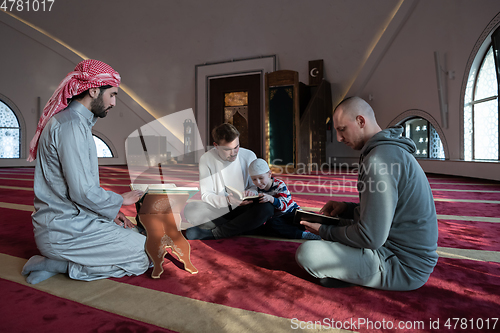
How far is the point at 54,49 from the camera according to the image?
11141mm

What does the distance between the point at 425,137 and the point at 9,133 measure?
12.6 metres

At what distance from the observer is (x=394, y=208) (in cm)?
118

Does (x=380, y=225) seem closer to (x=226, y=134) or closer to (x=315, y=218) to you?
(x=315, y=218)

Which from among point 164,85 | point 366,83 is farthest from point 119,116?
point 366,83

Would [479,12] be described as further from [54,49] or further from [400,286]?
[54,49]

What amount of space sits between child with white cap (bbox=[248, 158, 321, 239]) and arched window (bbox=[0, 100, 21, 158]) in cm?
1152

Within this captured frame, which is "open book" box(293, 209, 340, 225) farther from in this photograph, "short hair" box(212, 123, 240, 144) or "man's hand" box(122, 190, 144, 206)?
"short hair" box(212, 123, 240, 144)

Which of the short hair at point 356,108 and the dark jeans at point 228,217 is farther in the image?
the dark jeans at point 228,217

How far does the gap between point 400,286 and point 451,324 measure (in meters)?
0.23

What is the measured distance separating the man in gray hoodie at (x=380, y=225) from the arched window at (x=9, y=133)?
12.3 m

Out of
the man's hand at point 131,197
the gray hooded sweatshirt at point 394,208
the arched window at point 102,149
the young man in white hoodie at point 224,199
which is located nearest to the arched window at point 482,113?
the young man in white hoodie at point 224,199

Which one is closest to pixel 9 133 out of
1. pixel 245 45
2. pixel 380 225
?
pixel 245 45

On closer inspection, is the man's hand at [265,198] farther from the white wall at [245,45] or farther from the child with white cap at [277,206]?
the white wall at [245,45]

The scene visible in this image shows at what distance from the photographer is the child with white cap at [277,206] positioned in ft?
7.19
